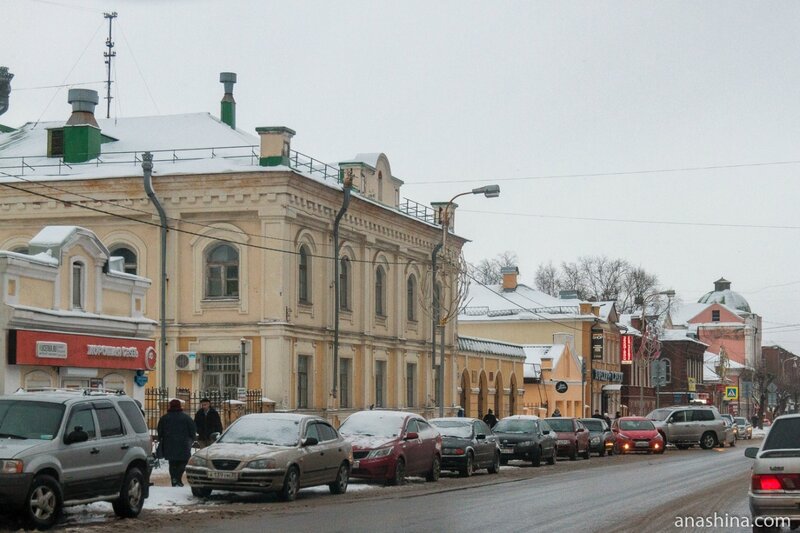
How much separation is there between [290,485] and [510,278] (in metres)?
65.5

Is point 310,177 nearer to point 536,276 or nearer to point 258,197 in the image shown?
point 258,197

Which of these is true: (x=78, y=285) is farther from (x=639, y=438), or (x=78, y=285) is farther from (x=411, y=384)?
(x=639, y=438)

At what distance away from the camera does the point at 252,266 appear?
140ft

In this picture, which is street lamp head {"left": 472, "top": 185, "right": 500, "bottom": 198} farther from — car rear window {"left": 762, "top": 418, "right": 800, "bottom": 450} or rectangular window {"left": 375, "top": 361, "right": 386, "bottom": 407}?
car rear window {"left": 762, "top": 418, "right": 800, "bottom": 450}

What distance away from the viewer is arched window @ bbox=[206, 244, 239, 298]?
43031mm

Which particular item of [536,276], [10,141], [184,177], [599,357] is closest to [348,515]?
[184,177]

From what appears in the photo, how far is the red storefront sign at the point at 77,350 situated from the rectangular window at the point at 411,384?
21.1m

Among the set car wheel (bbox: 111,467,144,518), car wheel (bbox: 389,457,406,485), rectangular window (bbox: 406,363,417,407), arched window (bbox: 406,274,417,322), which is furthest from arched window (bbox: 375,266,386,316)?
car wheel (bbox: 111,467,144,518)

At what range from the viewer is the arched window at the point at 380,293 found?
50812mm

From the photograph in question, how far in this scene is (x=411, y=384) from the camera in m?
54.1

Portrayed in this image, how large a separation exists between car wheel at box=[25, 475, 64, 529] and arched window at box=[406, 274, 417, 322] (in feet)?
119

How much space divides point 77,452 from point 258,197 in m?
24.2

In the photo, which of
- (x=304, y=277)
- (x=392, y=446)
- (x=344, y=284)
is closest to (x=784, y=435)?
(x=392, y=446)

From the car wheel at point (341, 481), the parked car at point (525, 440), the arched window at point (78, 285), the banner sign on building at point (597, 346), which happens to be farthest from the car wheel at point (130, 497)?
the banner sign on building at point (597, 346)
